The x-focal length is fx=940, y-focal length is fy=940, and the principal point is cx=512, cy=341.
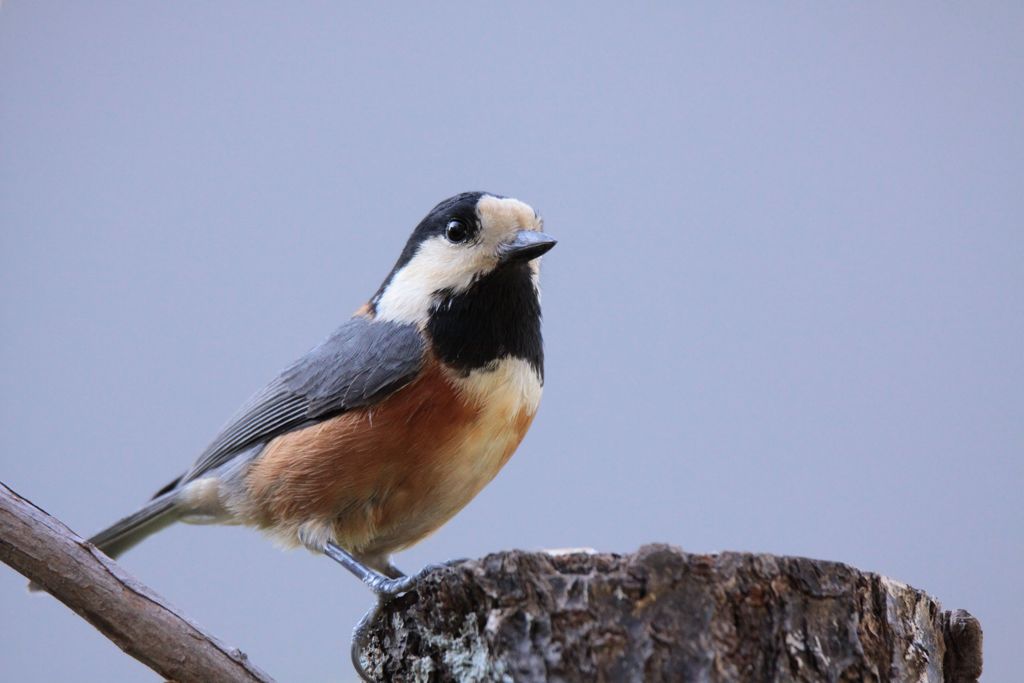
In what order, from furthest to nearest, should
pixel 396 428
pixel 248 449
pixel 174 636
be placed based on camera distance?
pixel 248 449 < pixel 396 428 < pixel 174 636

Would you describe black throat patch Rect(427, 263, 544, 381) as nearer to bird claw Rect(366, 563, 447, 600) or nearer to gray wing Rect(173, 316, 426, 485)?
gray wing Rect(173, 316, 426, 485)

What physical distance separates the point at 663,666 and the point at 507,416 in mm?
891

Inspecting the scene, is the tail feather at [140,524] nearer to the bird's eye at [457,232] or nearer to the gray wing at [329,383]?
the gray wing at [329,383]

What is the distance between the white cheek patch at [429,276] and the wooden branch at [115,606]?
2.93 ft

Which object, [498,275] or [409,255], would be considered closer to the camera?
[498,275]

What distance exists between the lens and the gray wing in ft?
7.27

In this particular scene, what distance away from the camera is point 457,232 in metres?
2.31

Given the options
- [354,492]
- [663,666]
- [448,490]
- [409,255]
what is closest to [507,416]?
[448,490]

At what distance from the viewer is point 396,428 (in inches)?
84.7

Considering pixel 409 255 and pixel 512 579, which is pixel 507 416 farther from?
pixel 512 579

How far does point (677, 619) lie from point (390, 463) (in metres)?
0.90

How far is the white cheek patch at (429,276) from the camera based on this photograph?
7.43 ft

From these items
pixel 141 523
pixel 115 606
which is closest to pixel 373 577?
pixel 115 606

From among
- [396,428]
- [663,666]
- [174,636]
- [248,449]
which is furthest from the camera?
[248,449]
